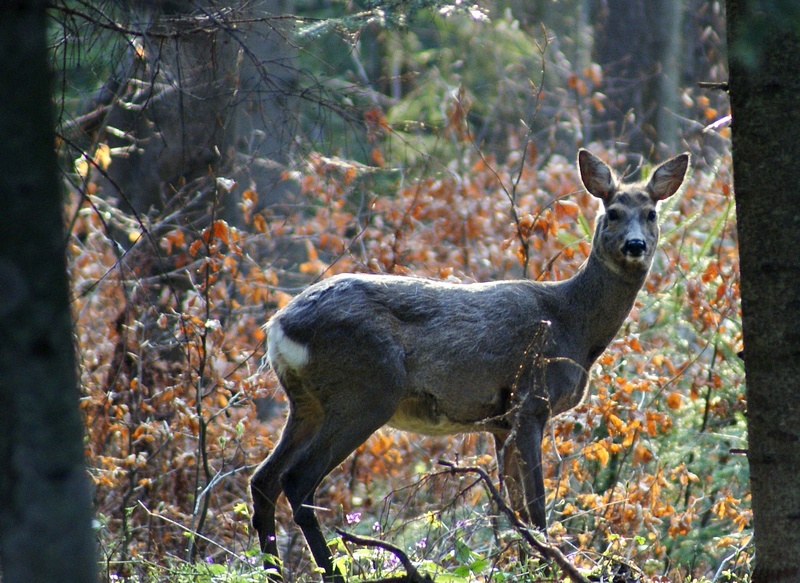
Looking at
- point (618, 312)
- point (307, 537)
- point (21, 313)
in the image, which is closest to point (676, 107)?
point (618, 312)

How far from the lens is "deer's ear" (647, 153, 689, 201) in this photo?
6707 mm

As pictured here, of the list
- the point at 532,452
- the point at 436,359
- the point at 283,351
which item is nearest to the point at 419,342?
the point at 436,359

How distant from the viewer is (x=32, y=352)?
7.81ft

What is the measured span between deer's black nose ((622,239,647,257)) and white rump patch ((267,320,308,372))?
7.20 feet

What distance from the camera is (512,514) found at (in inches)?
158

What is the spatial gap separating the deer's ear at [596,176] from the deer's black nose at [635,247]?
0.55 meters

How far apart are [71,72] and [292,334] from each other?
1.88 metres

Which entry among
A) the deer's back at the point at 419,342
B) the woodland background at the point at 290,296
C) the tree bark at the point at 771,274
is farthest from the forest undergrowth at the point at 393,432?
the tree bark at the point at 771,274

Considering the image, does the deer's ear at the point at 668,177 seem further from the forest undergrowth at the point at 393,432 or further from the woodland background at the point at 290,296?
the forest undergrowth at the point at 393,432

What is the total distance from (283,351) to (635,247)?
92.5 inches

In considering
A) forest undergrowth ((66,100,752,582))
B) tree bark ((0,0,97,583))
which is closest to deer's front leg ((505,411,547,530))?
forest undergrowth ((66,100,752,582))

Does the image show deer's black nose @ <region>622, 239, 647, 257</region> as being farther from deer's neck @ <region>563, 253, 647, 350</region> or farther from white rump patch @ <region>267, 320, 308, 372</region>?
white rump patch @ <region>267, 320, 308, 372</region>

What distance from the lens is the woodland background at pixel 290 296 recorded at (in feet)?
16.4

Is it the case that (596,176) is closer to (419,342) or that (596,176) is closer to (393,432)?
(419,342)
